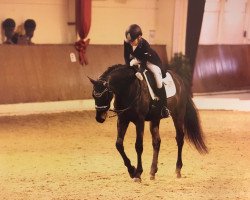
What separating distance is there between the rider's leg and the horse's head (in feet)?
2.93

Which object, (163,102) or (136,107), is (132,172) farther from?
(163,102)

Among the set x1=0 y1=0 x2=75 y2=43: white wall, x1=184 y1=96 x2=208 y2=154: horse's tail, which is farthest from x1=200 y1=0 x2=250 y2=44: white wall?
x1=184 y1=96 x2=208 y2=154: horse's tail

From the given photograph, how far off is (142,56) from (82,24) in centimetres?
562

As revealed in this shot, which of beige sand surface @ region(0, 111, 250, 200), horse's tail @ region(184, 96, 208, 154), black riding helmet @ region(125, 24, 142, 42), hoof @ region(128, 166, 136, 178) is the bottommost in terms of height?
beige sand surface @ region(0, 111, 250, 200)

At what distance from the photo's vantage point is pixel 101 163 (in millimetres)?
6512

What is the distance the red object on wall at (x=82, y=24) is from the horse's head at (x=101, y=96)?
6114 mm

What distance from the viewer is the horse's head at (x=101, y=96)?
4938mm

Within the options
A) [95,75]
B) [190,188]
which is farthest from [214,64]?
[190,188]

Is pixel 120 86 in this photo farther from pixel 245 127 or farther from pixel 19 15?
pixel 19 15

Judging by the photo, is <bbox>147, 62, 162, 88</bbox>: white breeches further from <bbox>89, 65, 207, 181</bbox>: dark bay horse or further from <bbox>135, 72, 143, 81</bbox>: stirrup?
<bbox>135, 72, 143, 81</bbox>: stirrup

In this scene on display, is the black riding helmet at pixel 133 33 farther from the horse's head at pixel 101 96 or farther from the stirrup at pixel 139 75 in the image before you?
the horse's head at pixel 101 96

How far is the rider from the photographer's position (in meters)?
5.36

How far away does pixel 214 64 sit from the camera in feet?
44.0

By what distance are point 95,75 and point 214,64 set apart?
13.5ft
